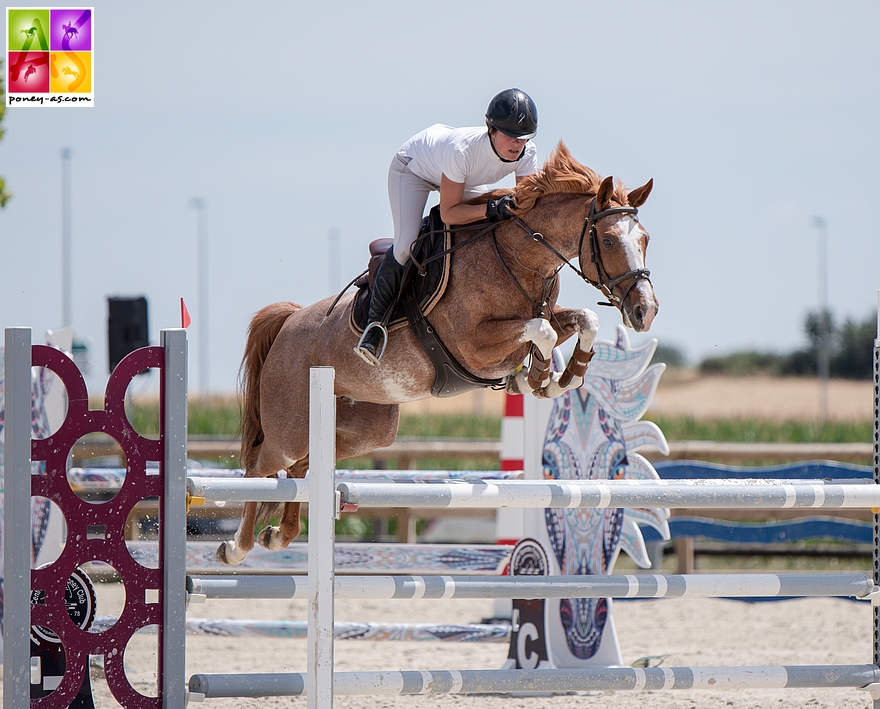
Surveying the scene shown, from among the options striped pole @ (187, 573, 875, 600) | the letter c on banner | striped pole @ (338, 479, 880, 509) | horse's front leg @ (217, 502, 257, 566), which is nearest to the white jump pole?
striped pole @ (338, 479, 880, 509)

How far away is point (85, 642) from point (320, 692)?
0.67 metres

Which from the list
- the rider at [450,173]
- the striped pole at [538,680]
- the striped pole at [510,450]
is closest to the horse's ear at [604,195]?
the rider at [450,173]

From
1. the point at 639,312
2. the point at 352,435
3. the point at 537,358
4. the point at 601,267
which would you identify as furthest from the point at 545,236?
the point at 352,435

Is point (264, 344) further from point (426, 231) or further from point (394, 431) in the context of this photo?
point (426, 231)

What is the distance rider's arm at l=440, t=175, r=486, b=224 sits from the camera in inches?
141

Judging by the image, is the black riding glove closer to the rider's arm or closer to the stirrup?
the rider's arm

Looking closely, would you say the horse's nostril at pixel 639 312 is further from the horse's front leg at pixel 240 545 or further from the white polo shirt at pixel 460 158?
the horse's front leg at pixel 240 545

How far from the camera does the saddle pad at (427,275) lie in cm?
369

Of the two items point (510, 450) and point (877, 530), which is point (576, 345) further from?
point (510, 450)

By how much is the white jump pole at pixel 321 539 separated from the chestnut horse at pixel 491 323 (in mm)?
1185

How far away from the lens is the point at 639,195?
335cm

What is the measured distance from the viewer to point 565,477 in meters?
4.52

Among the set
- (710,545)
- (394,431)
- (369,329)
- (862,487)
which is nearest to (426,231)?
(369,329)

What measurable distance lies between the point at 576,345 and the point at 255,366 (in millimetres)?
1709
